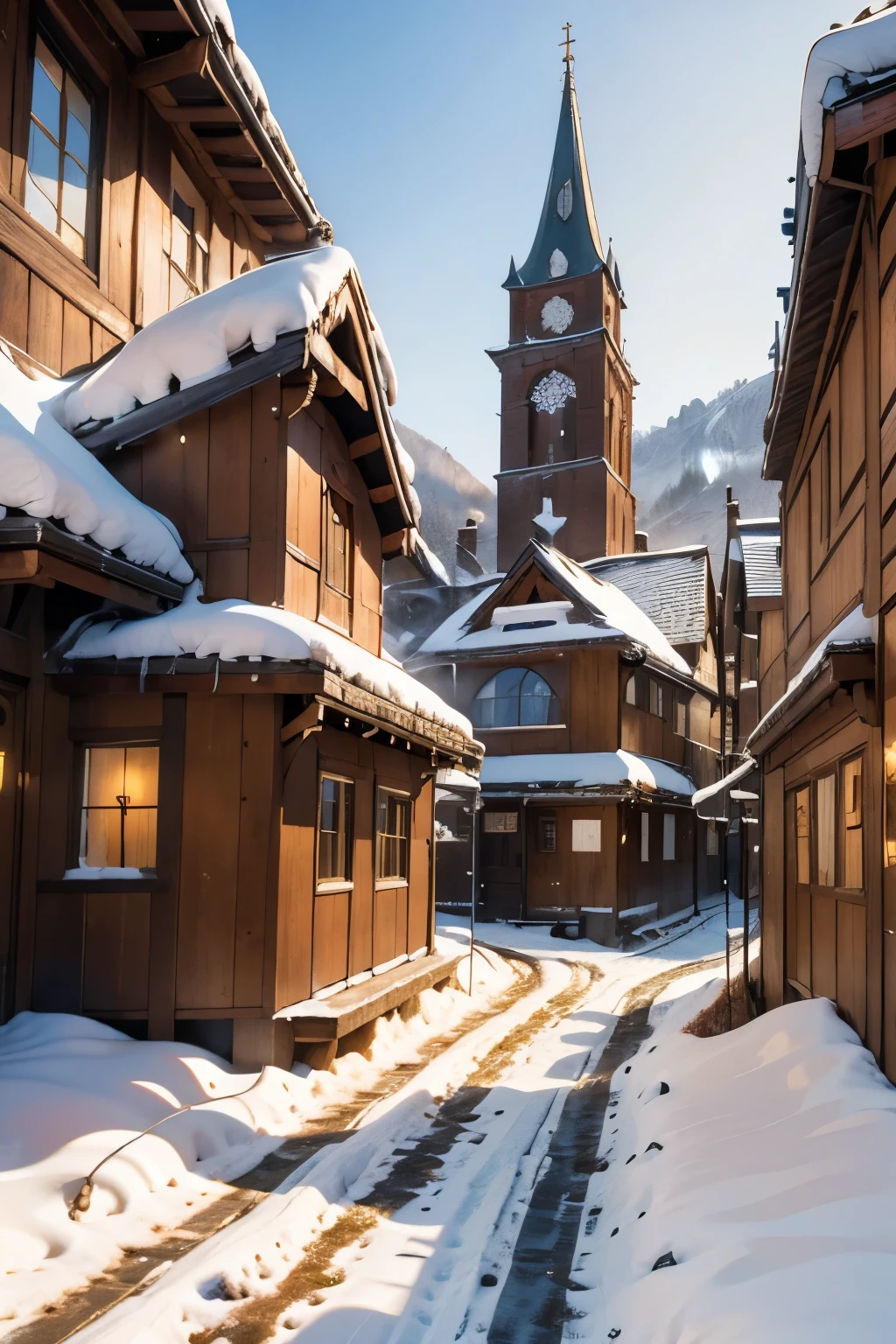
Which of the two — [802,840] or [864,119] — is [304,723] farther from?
[864,119]

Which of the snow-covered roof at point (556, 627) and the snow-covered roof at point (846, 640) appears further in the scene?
the snow-covered roof at point (556, 627)

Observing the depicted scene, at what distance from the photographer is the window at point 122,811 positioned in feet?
30.0

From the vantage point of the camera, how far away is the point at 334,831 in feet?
34.7

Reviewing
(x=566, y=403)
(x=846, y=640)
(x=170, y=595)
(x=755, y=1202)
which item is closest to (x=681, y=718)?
(x=566, y=403)

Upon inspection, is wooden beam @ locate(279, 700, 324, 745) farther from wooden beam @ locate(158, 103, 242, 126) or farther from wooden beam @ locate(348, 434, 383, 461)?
wooden beam @ locate(158, 103, 242, 126)

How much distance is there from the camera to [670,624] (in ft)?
101

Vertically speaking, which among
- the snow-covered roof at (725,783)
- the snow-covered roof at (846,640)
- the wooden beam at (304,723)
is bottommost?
the snow-covered roof at (725,783)

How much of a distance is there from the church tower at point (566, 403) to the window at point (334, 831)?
30.7 meters

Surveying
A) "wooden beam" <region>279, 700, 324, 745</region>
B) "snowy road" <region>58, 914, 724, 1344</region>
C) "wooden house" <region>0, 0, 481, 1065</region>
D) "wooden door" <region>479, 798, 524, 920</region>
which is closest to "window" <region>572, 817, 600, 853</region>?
"wooden door" <region>479, 798, 524, 920</region>

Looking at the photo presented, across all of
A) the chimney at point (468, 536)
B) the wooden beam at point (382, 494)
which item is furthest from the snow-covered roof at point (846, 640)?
the chimney at point (468, 536)

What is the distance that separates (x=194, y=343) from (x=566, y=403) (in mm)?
34136

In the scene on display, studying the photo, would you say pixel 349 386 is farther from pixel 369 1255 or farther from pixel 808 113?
pixel 369 1255

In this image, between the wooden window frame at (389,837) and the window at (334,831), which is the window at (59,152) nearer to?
the window at (334,831)

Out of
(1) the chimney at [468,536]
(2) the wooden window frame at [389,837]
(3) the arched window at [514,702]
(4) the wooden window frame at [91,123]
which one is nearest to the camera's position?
(4) the wooden window frame at [91,123]
